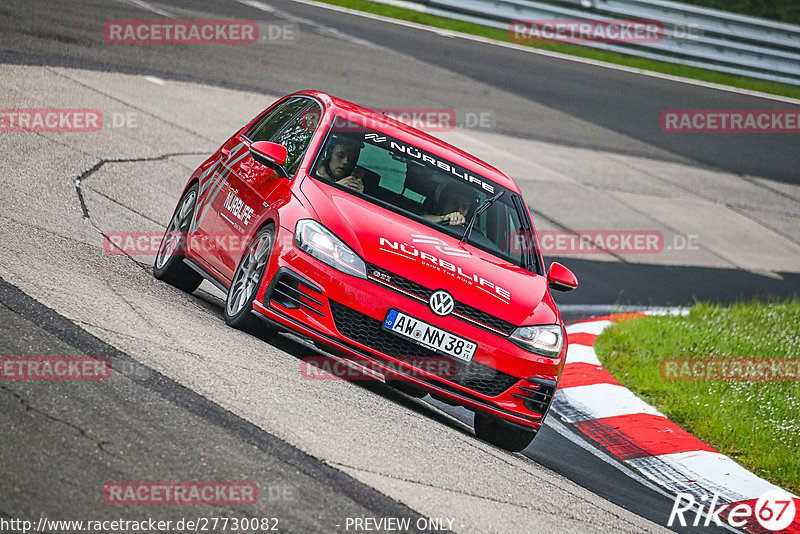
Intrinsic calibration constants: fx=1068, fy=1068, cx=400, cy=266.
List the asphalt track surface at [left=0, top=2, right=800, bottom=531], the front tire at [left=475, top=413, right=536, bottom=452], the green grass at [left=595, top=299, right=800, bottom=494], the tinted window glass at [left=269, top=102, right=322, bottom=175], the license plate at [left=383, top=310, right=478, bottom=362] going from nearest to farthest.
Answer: the asphalt track surface at [left=0, top=2, right=800, bottom=531] → the license plate at [left=383, top=310, right=478, bottom=362] → the front tire at [left=475, top=413, right=536, bottom=452] → the tinted window glass at [left=269, top=102, right=322, bottom=175] → the green grass at [left=595, top=299, right=800, bottom=494]

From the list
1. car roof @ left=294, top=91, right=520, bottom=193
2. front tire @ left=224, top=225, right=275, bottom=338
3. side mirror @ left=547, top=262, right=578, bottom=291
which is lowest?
front tire @ left=224, top=225, right=275, bottom=338

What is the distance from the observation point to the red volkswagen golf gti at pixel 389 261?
6.12 meters

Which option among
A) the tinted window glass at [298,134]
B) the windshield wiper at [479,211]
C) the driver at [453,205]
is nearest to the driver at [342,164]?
the tinted window glass at [298,134]

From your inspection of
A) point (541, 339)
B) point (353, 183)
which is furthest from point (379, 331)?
point (353, 183)

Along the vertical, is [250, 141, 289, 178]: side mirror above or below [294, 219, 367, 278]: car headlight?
above

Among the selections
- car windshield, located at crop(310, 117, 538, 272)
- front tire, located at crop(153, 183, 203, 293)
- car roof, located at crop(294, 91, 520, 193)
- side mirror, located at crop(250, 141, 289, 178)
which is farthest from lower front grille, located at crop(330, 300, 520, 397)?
front tire, located at crop(153, 183, 203, 293)

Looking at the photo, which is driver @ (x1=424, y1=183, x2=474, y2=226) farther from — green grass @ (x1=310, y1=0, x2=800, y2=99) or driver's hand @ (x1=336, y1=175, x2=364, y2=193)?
green grass @ (x1=310, y1=0, x2=800, y2=99)

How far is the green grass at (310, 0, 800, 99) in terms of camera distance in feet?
80.7

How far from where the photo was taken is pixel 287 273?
620cm

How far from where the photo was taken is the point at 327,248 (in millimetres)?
6242

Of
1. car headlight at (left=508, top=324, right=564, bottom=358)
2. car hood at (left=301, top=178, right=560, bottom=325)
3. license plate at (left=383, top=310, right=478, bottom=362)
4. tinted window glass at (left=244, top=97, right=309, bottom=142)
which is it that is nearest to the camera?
license plate at (left=383, top=310, right=478, bottom=362)

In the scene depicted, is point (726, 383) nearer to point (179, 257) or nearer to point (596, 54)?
point (179, 257)

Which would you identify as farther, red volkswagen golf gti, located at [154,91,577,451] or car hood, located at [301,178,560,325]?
car hood, located at [301,178,560,325]

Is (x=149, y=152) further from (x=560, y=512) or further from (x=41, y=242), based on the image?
(x=560, y=512)
